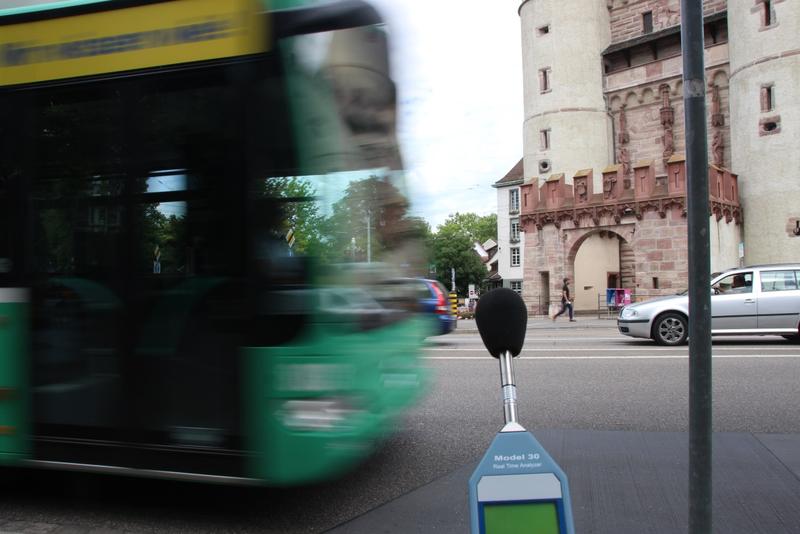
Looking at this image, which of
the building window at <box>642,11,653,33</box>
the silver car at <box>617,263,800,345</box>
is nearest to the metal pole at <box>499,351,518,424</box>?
the silver car at <box>617,263,800,345</box>

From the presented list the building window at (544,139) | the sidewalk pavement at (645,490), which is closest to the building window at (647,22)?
the building window at (544,139)

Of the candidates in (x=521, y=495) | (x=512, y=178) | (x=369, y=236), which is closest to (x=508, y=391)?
(x=521, y=495)

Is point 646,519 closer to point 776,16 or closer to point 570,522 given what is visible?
point 570,522

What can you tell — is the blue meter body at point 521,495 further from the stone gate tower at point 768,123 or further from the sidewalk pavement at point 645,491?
the stone gate tower at point 768,123

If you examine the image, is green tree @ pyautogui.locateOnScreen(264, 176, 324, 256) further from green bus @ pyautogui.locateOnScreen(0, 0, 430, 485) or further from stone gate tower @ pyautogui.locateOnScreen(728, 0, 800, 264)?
stone gate tower @ pyautogui.locateOnScreen(728, 0, 800, 264)

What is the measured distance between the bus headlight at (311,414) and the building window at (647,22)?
3975cm

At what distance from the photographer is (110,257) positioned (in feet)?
13.5

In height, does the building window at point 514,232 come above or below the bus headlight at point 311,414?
above

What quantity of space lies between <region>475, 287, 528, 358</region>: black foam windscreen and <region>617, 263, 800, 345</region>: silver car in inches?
465

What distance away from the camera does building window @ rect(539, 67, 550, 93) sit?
3803cm

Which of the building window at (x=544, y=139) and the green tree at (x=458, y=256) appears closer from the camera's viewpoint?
the building window at (x=544, y=139)

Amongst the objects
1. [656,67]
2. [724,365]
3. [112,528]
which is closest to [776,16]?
[656,67]

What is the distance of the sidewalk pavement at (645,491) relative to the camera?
3939 mm

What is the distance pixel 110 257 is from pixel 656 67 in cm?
3810
